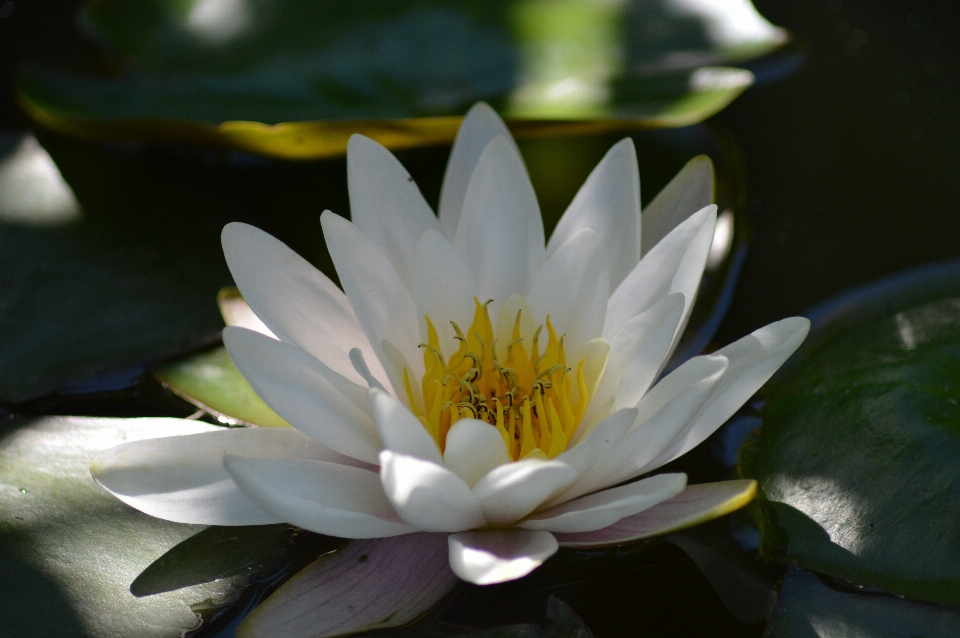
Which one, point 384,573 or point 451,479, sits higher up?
point 451,479

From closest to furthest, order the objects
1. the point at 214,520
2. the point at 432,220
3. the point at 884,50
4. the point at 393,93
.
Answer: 1. the point at 214,520
2. the point at 432,220
3. the point at 393,93
4. the point at 884,50

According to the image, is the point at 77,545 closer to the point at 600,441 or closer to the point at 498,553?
the point at 498,553

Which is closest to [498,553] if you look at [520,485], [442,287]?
[520,485]

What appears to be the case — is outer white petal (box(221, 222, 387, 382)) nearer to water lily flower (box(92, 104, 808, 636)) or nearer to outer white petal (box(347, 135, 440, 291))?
water lily flower (box(92, 104, 808, 636))

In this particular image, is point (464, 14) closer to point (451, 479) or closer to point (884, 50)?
point (884, 50)

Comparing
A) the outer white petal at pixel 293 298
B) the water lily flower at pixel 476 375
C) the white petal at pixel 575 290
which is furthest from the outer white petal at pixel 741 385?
the outer white petal at pixel 293 298

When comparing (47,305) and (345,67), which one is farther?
(345,67)

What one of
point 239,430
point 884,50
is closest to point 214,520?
point 239,430

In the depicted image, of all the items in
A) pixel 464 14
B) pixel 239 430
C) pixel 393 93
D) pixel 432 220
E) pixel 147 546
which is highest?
pixel 464 14
